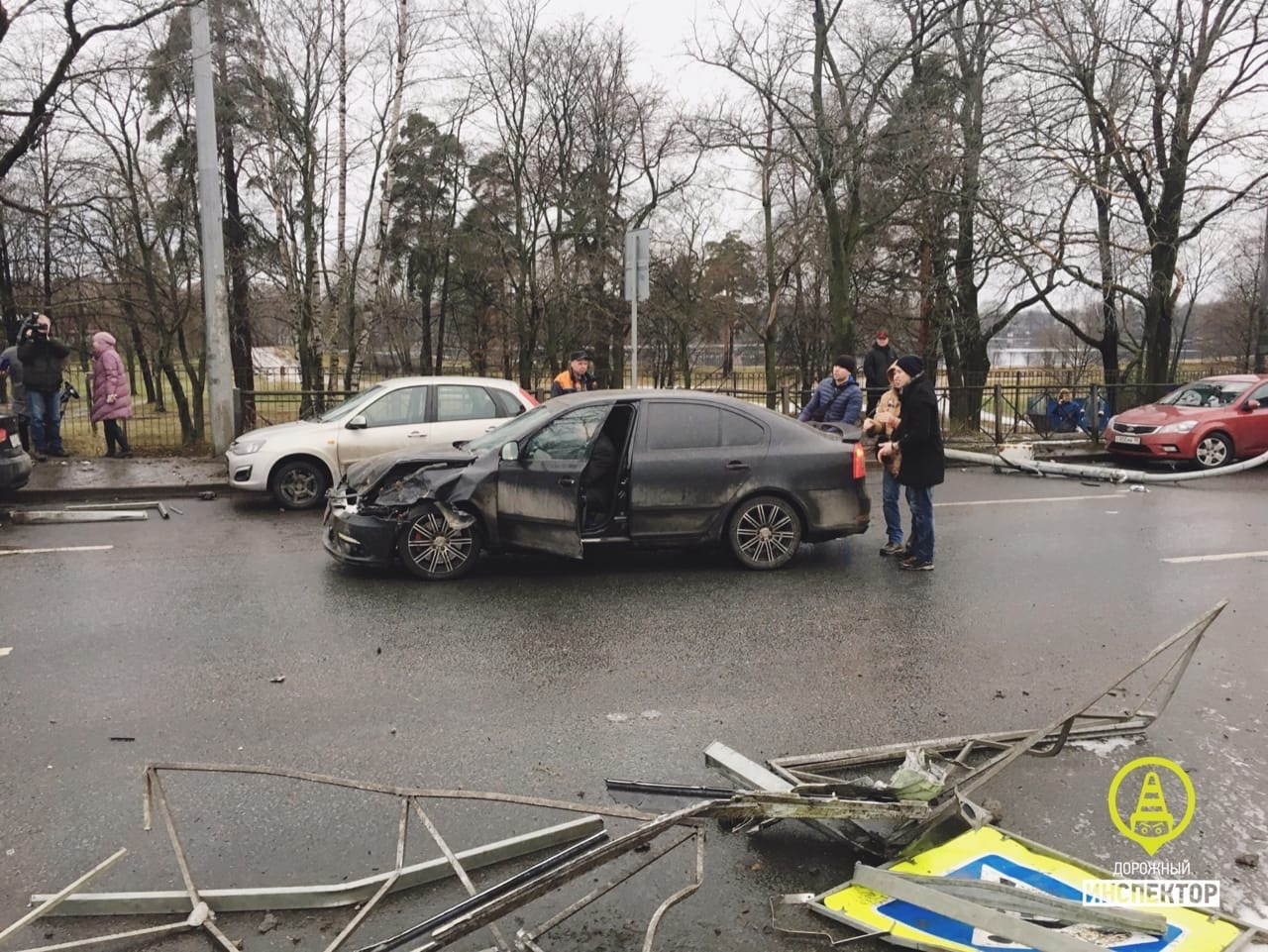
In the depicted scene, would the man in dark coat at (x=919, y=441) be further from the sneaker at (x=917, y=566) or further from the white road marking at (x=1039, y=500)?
the white road marking at (x=1039, y=500)

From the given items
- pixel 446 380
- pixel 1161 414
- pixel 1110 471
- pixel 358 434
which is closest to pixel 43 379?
pixel 358 434

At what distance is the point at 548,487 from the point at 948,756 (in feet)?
13.0

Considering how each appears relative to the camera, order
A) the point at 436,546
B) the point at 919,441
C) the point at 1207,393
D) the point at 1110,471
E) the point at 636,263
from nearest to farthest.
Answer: the point at 436,546 < the point at 919,441 < the point at 1110,471 < the point at 636,263 < the point at 1207,393

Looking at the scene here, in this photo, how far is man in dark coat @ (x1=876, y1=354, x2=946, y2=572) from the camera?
7.58 m

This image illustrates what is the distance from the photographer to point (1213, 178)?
19266 mm

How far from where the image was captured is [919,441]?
299 inches

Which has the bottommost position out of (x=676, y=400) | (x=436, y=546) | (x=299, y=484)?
(x=436, y=546)

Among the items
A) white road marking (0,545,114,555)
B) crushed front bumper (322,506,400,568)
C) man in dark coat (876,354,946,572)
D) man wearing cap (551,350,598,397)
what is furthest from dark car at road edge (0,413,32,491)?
man in dark coat (876,354,946,572)

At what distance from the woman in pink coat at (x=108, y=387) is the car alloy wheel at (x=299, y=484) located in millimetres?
5037

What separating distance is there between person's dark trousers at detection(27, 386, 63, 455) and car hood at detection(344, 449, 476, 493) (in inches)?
340

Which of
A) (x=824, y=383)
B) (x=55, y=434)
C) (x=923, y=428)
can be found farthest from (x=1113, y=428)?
(x=55, y=434)

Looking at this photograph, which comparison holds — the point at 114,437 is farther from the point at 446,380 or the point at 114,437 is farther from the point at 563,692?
the point at 563,692

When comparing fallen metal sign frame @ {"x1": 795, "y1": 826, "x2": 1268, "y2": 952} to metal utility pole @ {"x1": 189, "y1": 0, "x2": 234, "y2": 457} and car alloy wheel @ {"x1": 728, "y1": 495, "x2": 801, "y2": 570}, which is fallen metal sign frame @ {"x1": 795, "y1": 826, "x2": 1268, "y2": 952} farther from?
metal utility pole @ {"x1": 189, "y1": 0, "x2": 234, "y2": 457}

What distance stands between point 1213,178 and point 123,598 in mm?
21773
